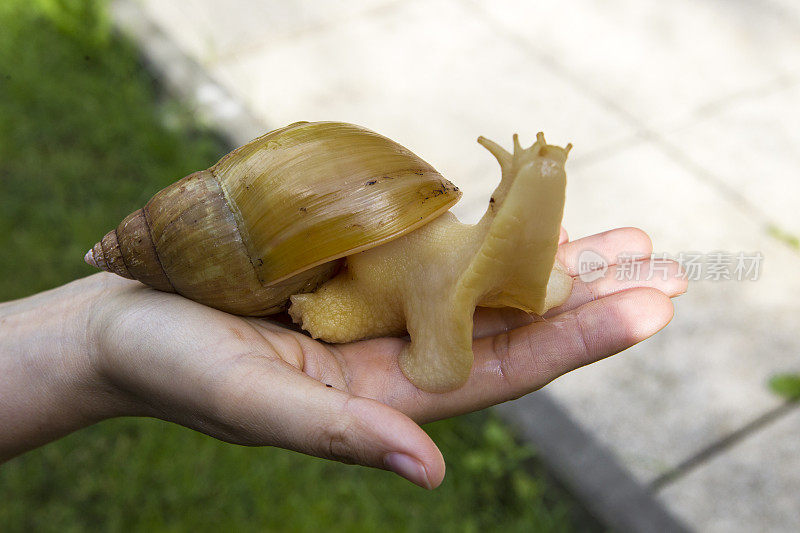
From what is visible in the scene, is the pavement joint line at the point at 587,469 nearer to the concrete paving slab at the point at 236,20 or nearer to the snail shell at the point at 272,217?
the snail shell at the point at 272,217

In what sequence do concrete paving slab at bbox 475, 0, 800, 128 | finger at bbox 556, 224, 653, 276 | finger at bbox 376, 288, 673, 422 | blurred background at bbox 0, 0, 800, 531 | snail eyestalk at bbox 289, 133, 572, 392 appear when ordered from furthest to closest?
1. concrete paving slab at bbox 475, 0, 800, 128
2. blurred background at bbox 0, 0, 800, 531
3. finger at bbox 556, 224, 653, 276
4. finger at bbox 376, 288, 673, 422
5. snail eyestalk at bbox 289, 133, 572, 392

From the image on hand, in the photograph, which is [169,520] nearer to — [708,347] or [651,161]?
[708,347]

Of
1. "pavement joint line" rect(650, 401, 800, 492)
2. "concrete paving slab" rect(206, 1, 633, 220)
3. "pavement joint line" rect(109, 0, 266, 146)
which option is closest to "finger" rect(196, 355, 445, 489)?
"pavement joint line" rect(650, 401, 800, 492)

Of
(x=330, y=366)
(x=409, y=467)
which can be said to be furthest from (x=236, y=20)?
(x=409, y=467)

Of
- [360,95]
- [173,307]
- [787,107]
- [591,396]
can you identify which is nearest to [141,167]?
[360,95]

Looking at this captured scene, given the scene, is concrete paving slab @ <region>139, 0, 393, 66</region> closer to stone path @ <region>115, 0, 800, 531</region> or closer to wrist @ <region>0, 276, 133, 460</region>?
stone path @ <region>115, 0, 800, 531</region>

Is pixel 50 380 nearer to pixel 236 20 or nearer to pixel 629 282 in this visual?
pixel 629 282

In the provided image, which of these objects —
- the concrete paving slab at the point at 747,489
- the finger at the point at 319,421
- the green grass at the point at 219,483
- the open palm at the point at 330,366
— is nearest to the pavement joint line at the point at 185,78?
the green grass at the point at 219,483
